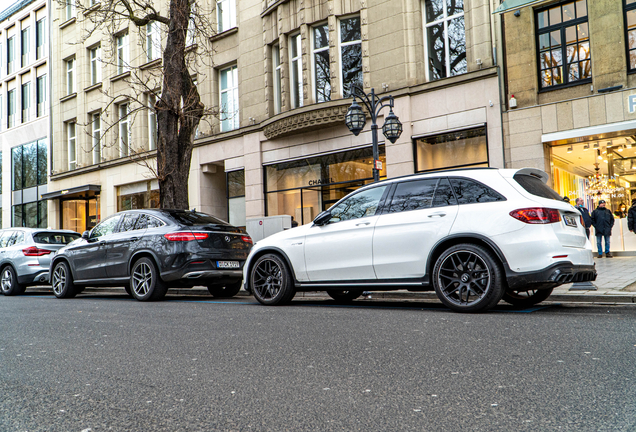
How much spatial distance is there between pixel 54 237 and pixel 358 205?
9.76 meters

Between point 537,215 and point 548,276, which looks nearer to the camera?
point 548,276

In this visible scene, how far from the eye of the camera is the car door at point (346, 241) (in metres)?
7.37

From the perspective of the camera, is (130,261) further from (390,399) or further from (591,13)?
(591,13)

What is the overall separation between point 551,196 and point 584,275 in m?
1.01

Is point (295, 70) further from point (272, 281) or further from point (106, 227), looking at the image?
point (272, 281)

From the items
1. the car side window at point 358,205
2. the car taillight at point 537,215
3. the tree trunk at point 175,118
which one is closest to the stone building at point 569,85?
the tree trunk at point 175,118

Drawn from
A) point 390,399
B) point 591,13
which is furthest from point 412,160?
point 390,399

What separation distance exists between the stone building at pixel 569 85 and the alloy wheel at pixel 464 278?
30.4ft

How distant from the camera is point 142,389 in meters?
3.50

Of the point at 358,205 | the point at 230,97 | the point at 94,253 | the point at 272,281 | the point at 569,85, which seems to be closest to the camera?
the point at 358,205

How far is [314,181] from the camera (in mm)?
19250

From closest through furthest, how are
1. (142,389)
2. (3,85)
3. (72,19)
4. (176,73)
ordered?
(142,389)
(176,73)
(72,19)
(3,85)

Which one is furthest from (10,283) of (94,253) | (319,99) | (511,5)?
(511,5)

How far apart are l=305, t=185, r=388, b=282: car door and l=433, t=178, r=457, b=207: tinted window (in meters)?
0.81
